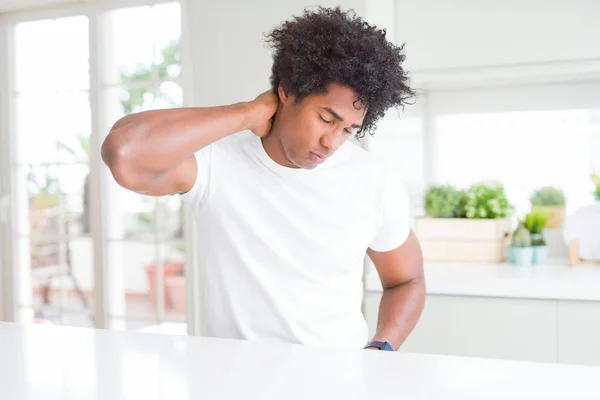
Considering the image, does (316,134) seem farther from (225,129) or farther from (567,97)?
(567,97)

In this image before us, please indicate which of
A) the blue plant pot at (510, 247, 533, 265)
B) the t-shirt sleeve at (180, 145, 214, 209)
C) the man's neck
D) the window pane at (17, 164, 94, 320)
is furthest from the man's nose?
the window pane at (17, 164, 94, 320)

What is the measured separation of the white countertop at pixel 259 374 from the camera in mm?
857

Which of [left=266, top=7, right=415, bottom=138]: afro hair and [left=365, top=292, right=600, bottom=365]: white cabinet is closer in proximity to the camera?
[left=266, top=7, right=415, bottom=138]: afro hair

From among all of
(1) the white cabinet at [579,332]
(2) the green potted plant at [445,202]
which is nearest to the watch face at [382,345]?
(1) the white cabinet at [579,332]

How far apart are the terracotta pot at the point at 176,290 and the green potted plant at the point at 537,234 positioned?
20.2ft

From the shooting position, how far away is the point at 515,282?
7.30 ft

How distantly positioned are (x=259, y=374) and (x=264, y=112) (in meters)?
0.66

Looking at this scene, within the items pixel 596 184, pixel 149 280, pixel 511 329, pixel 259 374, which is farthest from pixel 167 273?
pixel 259 374

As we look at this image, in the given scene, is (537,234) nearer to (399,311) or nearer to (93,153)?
(399,311)

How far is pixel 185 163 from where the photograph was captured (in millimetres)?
1373

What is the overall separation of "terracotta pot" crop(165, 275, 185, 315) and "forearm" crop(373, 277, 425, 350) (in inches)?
269

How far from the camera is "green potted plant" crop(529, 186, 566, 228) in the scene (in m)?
2.80

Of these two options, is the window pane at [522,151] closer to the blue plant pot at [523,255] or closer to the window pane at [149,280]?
the blue plant pot at [523,255]

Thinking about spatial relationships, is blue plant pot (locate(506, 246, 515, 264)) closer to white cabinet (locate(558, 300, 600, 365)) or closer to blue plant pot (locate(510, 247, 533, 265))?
blue plant pot (locate(510, 247, 533, 265))
